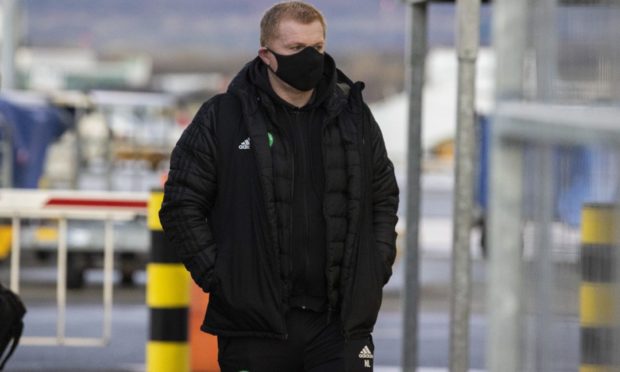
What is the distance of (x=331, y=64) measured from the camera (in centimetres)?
496

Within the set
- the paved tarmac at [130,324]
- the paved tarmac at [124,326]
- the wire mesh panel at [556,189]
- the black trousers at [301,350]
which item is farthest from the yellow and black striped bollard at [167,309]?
the wire mesh panel at [556,189]

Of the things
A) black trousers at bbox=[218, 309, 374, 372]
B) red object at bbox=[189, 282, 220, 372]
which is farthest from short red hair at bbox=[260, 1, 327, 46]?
red object at bbox=[189, 282, 220, 372]

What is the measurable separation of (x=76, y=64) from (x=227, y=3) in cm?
4875

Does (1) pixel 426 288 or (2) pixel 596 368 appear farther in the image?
(1) pixel 426 288

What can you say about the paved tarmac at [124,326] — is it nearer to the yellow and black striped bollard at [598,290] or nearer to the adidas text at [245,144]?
the adidas text at [245,144]

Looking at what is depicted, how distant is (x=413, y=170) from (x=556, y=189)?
3.31 m

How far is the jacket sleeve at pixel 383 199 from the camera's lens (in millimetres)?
5004

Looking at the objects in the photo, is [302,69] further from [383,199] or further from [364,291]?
[364,291]

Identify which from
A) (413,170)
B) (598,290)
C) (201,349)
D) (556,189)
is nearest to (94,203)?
(201,349)

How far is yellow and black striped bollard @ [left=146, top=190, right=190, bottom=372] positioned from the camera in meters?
7.55

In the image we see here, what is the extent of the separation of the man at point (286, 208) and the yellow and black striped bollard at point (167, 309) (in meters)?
2.56

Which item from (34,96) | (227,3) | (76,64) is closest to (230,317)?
(34,96)

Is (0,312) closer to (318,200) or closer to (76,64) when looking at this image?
(318,200)

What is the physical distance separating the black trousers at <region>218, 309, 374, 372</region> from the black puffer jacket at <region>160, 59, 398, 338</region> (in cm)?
4
